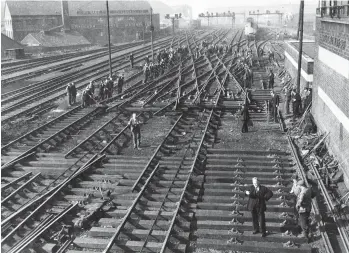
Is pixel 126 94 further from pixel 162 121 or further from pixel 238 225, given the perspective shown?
pixel 238 225

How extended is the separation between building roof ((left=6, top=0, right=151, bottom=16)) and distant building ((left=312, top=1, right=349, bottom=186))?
55.1m

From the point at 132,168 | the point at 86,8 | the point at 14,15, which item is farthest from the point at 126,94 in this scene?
the point at 86,8

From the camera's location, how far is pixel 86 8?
70750mm

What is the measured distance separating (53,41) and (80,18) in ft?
56.6

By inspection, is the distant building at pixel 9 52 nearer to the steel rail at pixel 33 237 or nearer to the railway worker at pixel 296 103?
the railway worker at pixel 296 103

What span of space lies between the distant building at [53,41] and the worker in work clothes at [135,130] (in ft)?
125

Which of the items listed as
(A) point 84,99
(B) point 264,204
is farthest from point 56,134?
(B) point 264,204

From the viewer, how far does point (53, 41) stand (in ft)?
175

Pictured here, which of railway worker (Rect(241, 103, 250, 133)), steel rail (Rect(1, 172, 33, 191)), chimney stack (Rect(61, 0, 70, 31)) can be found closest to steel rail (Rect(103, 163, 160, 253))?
steel rail (Rect(1, 172, 33, 191))

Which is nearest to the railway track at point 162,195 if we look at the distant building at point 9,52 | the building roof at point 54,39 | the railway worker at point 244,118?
the railway worker at point 244,118

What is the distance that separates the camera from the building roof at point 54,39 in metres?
51.4

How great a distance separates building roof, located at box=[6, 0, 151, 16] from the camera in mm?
61094

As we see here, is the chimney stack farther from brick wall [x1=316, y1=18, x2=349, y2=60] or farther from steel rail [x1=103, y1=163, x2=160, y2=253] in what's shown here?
steel rail [x1=103, y1=163, x2=160, y2=253]

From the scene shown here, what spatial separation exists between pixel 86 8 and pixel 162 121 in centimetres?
5943
